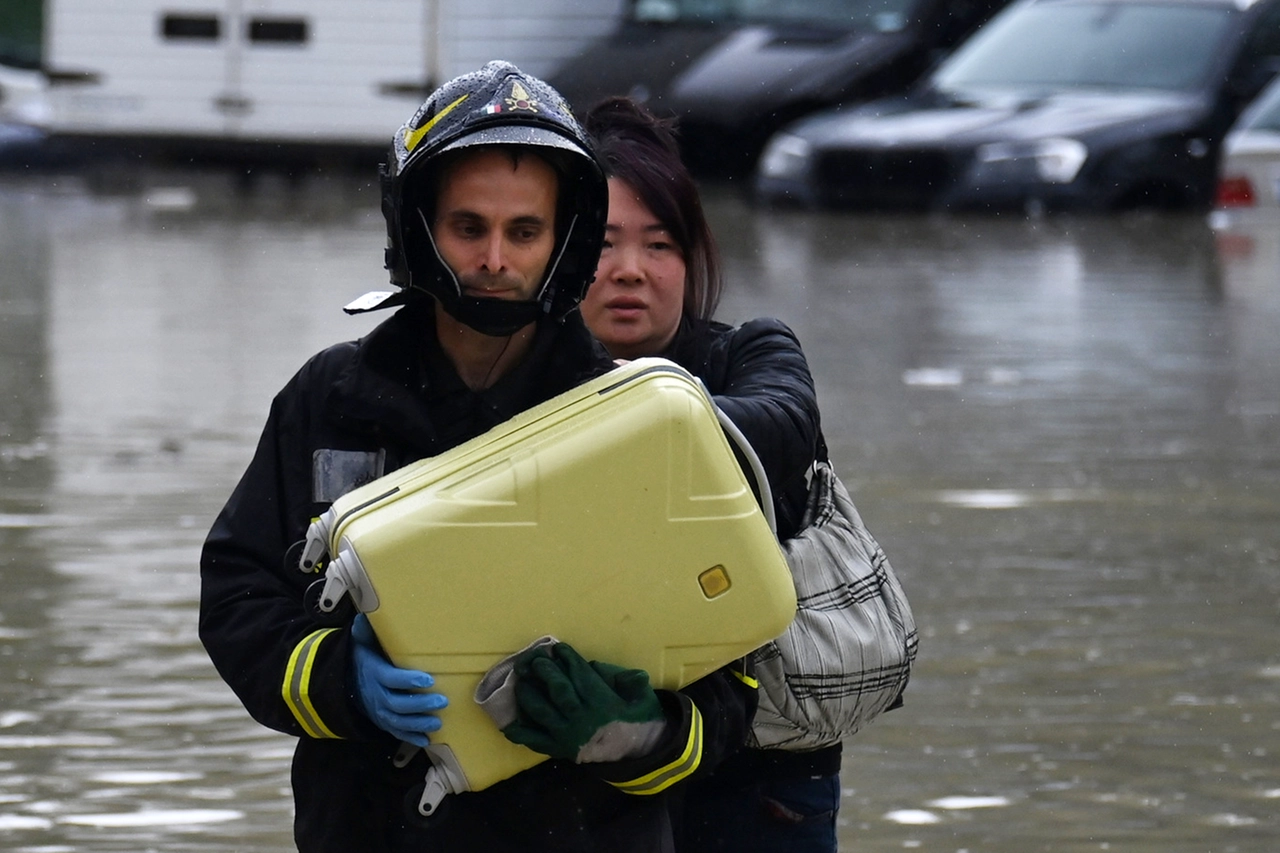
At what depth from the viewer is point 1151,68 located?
16.7 m

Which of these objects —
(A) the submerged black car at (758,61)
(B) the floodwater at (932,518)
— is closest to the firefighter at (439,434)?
(B) the floodwater at (932,518)

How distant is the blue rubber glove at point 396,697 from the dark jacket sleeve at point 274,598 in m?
0.05

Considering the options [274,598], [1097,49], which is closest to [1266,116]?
[1097,49]

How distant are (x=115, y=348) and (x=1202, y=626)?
585 cm

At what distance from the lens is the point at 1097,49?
17.0 meters

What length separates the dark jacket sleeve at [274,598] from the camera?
7.93 feet

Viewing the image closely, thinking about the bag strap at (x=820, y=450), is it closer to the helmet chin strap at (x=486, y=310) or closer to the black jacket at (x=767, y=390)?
the black jacket at (x=767, y=390)

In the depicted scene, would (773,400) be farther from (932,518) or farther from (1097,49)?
(1097,49)

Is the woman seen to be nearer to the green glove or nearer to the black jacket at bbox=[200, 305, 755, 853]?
the black jacket at bbox=[200, 305, 755, 853]

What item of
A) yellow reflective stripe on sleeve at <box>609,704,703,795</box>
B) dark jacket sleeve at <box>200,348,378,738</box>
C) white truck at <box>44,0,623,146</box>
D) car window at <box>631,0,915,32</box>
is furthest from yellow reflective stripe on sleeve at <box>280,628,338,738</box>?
white truck at <box>44,0,623,146</box>

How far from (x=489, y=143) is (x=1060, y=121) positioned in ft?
45.9

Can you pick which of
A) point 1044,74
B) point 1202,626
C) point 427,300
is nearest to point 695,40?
point 1044,74

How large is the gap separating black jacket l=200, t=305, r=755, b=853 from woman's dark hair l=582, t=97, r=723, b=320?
515 millimetres

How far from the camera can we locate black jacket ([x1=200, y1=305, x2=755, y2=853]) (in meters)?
2.47
